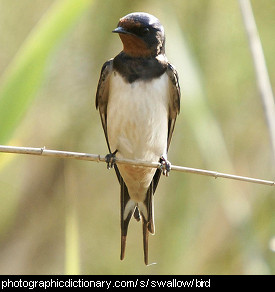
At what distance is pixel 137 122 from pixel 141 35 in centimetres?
25

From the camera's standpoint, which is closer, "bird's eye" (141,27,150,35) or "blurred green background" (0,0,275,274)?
"bird's eye" (141,27,150,35)

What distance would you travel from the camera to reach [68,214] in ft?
4.62

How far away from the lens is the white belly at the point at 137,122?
5.67ft

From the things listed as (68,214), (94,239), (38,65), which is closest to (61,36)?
(38,65)

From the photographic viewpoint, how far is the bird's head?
5.40ft

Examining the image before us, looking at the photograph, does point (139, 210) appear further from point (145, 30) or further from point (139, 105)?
point (145, 30)

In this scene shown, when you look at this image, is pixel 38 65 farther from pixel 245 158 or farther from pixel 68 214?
pixel 245 158

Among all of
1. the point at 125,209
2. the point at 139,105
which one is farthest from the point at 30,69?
the point at 125,209

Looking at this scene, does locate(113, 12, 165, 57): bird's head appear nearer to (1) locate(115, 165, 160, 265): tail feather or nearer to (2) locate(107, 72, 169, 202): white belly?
(2) locate(107, 72, 169, 202): white belly

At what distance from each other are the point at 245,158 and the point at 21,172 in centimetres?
79

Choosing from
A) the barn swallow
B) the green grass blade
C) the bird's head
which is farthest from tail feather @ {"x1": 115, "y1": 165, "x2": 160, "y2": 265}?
the green grass blade

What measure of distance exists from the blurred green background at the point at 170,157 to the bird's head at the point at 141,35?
0.07 meters

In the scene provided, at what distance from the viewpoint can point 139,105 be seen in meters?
1.73

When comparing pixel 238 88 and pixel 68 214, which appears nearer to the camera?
pixel 68 214
